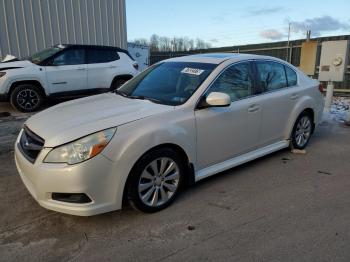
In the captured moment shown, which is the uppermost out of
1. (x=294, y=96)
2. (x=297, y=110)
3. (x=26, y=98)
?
(x=294, y=96)

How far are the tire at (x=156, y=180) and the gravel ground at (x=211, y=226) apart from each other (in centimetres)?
13

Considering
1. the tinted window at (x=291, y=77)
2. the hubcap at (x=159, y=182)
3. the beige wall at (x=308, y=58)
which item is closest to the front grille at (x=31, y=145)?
the hubcap at (x=159, y=182)

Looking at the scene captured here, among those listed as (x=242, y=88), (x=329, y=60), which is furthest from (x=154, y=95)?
(x=329, y=60)

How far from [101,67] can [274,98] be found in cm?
596

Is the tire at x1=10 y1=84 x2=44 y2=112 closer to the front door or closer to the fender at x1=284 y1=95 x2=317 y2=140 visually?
the front door

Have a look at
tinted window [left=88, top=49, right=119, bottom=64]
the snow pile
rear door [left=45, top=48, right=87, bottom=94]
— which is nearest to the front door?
the snow pile

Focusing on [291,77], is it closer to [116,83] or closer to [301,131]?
[301,131]

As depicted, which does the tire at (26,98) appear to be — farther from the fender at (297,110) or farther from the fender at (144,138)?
the fender at (297,110)

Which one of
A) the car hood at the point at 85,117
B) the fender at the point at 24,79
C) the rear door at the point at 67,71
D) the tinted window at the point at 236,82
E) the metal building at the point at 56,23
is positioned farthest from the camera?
the metal building at the point at 56,23

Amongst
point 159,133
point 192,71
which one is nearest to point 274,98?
point 192,71

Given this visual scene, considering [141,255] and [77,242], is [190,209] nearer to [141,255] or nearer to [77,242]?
[141,255]

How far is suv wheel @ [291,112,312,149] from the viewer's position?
5312mm

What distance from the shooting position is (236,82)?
4316 mm

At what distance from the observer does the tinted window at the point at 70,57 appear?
8703 millimetres
